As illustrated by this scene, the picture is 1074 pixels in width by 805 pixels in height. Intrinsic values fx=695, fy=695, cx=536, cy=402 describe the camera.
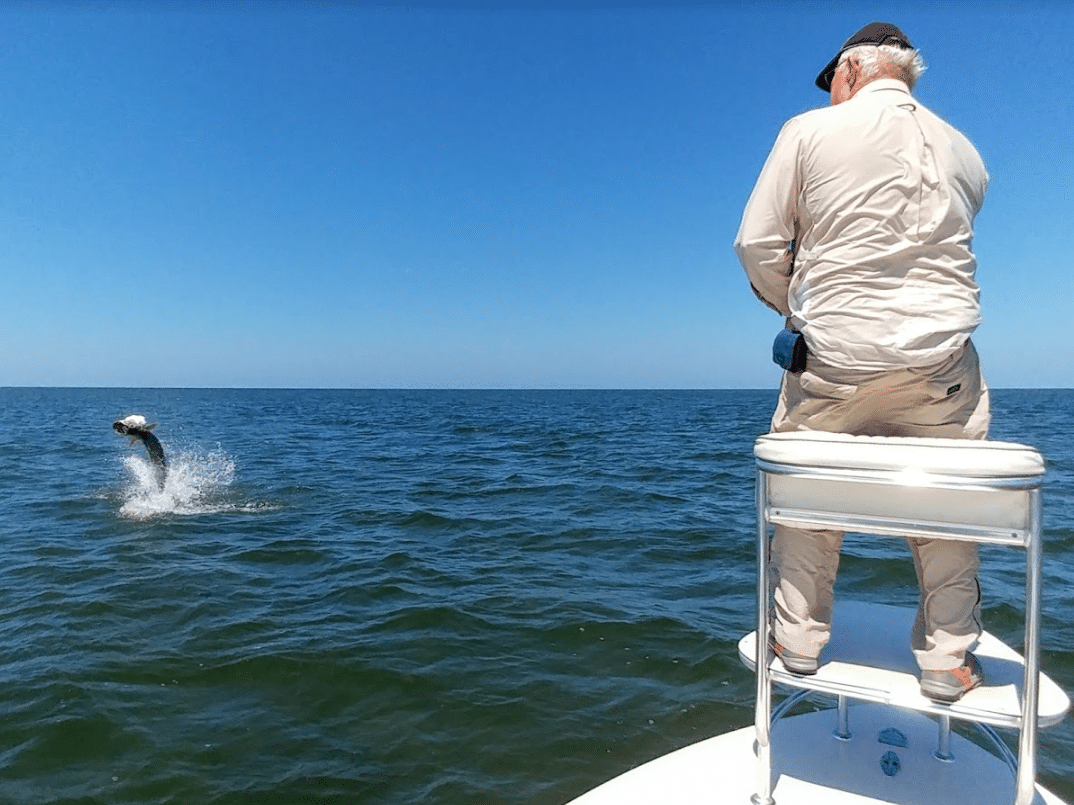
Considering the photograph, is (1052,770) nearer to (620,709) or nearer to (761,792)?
(620,709)

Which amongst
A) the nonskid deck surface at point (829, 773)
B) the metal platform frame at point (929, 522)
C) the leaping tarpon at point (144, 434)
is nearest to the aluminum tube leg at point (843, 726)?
the nonskid deck surface at point (829, 773)

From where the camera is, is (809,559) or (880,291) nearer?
(880,291)

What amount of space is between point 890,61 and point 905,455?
144cm

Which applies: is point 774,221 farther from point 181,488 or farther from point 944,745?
point 181,488

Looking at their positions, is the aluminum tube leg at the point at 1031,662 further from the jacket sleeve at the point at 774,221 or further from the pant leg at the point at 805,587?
the jacket sleeve at the point at 774,221

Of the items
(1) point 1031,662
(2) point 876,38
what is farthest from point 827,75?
(1) point 1031,662

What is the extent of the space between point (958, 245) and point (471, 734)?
13.3 ft

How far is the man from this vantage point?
6.87ft

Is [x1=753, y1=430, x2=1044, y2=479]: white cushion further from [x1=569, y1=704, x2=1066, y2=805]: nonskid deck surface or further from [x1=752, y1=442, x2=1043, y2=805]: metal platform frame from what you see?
[x1=569, y1=704, x2=1066, y2=805]: nonskid deck surface

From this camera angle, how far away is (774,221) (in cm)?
230

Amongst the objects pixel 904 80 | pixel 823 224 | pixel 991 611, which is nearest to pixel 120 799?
pixel 823 224

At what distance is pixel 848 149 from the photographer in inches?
85.0

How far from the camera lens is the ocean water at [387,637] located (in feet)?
14.0

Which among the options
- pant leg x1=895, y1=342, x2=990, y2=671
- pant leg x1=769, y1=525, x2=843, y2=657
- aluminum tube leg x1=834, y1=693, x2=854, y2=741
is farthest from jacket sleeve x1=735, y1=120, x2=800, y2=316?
aluminum tube leg x1=834, y1=693, x2=854, y2=741
